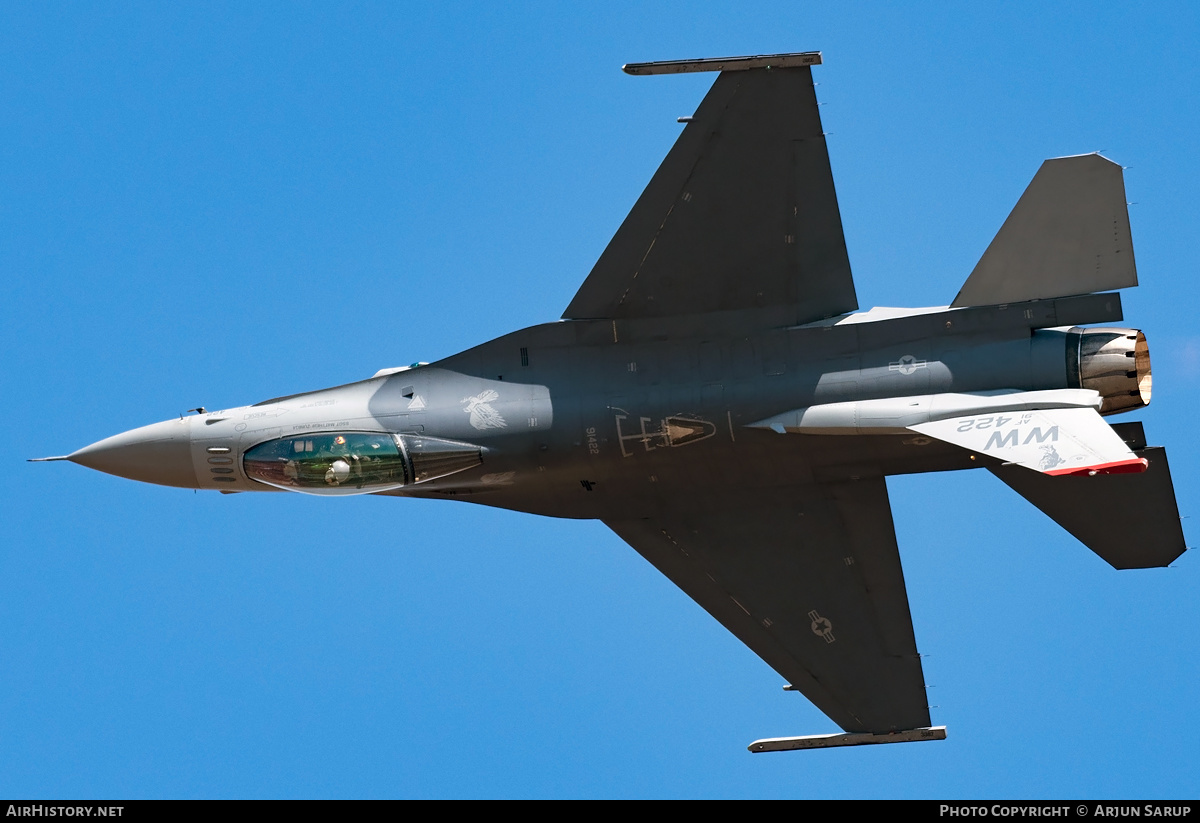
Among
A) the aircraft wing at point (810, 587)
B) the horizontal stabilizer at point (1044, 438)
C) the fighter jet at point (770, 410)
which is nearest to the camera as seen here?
the horizontal stabilizer at point (1044, 438)

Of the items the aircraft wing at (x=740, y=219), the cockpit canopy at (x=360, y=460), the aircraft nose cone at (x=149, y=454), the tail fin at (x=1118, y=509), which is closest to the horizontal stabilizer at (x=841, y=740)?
the tail fin at (x=1118, y=509)

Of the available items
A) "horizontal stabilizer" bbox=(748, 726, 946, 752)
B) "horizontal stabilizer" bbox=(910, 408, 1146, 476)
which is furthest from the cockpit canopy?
"horizontal stabilizer" bbox=(910, 408, 1146, 476)

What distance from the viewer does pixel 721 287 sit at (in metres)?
19.8

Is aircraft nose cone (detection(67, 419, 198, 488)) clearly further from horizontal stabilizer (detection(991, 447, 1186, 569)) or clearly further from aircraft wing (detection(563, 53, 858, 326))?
horizontal stabilizer (detection(991, 447, 1186, 569))

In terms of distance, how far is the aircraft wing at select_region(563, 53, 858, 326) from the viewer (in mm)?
19453

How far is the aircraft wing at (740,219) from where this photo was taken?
19.5m

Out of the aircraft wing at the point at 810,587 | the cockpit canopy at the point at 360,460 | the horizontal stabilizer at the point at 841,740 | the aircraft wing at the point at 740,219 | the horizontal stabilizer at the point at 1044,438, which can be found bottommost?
the horizontal stabilizer at the point at 841,740

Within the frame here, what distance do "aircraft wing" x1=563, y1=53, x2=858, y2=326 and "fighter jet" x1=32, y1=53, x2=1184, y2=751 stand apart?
0.03 m

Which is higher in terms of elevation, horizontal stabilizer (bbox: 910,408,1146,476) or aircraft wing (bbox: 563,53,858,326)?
aircraft wing (bbox: 563,53,858,326)

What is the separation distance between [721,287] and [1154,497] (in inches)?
229

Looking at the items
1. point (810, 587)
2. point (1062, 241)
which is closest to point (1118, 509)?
point (1062, 241)

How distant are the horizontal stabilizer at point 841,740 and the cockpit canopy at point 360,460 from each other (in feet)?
17.9

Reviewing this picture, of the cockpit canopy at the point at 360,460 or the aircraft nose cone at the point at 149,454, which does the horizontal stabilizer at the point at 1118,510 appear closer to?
the cockpit canopy at the point at 360,460

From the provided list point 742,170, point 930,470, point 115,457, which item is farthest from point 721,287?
point 115,457
